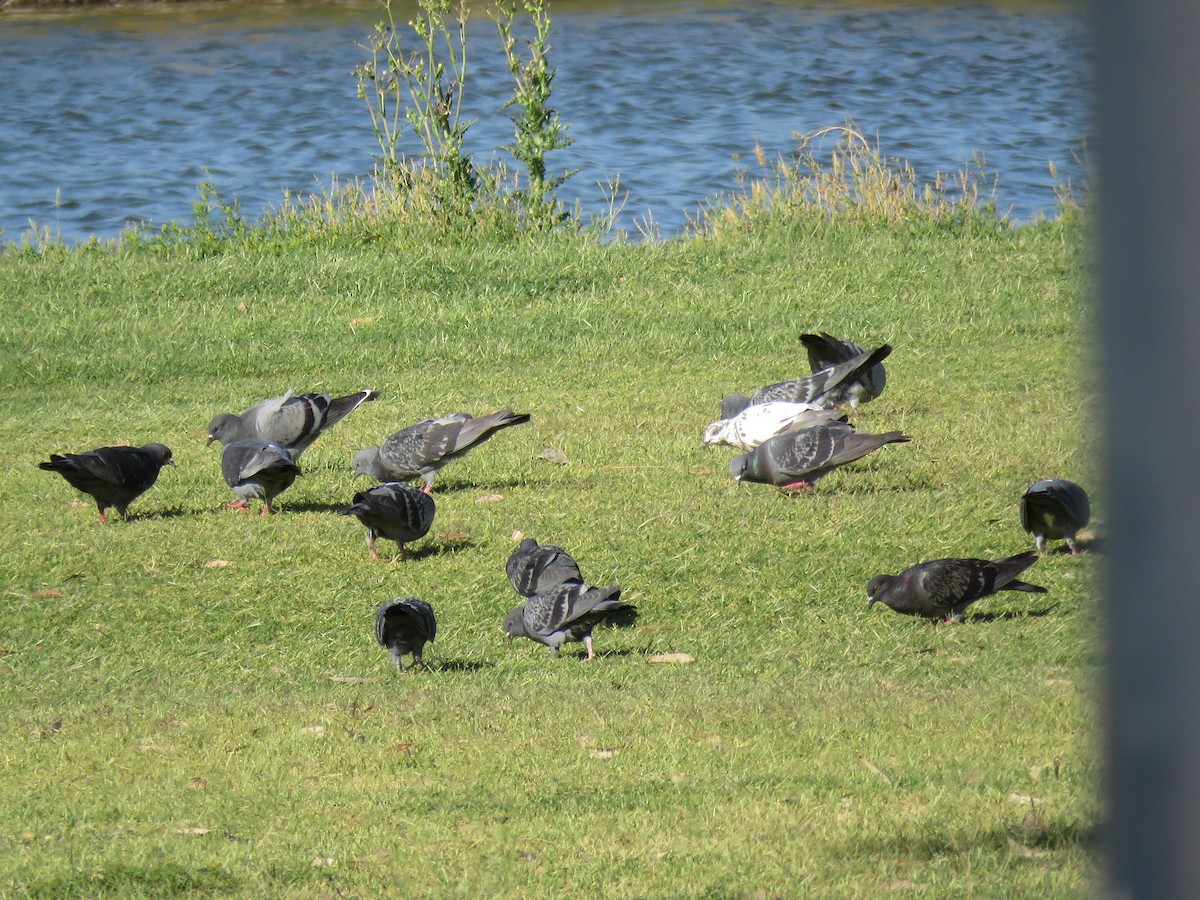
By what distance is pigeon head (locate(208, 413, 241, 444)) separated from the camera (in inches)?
384

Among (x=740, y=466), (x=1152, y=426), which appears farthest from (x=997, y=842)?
(x=740, y=466)

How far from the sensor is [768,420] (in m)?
9.47

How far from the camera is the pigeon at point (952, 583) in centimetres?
666

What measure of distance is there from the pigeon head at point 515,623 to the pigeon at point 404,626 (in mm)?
510

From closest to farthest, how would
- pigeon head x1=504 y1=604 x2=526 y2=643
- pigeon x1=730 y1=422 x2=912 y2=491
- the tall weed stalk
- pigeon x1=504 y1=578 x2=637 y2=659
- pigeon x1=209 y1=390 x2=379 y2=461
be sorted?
1. pigeon x1=504 y1=578 x2=637 y2=659
2. pigeon head x1=504 y1=604 x2=526 y2=643
3. pigeon x1=730 y1=422 x2=912 y2=491
4. pigeon x1=209 y1=390 x2=379 y2=461
5. the tall weed stalk

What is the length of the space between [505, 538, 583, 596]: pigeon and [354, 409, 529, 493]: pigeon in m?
1.72

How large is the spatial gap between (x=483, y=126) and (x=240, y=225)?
47.3 feet

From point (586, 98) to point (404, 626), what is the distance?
1059 inches

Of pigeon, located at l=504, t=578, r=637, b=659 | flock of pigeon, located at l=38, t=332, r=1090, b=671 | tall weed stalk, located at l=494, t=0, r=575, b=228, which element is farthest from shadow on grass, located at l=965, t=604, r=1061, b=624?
tall weed stalk, located at l=494, t=0, r=575, b=228

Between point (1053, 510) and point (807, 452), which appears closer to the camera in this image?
point (1053, 510)

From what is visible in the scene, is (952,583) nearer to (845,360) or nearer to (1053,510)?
(1053,510)

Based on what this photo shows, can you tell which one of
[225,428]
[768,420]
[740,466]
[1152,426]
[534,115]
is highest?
[1152,426]

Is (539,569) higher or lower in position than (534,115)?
lower

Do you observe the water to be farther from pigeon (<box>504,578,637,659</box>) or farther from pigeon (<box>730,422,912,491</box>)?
pigeon (<box>504,578,637,659</box>)
